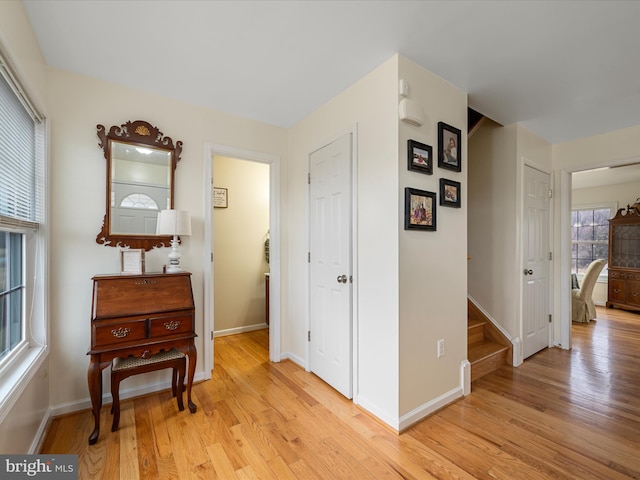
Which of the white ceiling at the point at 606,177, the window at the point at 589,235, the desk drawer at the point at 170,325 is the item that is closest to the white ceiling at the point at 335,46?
the desk drawer at the point at 170,325

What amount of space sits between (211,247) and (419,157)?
73.0 inches

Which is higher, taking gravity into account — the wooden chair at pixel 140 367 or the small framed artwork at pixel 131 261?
the small framed artwork at pixel 131 261

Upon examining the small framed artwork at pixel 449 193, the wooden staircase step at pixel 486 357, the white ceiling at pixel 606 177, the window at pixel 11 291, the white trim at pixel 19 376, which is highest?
the white ceiling at pixel 606 177

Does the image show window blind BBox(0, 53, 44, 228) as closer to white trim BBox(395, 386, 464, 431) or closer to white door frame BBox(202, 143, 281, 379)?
white door frame BBox(202, 143, 281, 379)

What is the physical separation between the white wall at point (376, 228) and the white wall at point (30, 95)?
1899 mm

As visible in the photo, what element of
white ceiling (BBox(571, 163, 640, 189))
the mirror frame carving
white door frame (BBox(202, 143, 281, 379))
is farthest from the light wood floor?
white ceiling (BBox(571, 163, 640, 189))

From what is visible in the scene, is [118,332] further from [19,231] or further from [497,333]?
[497,333]

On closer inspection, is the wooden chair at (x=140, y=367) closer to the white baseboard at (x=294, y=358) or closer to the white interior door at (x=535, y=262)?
the white baseboard at (x=294, y=358)

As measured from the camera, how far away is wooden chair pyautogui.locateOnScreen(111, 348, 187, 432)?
1.88m

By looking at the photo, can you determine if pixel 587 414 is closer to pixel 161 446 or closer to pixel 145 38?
pixel 161 446

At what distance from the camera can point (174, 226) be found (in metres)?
2.22

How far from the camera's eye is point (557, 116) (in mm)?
2789

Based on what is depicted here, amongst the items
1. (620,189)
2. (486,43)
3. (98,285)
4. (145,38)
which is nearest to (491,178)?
(486,43)

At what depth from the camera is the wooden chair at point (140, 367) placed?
1.88 meters
